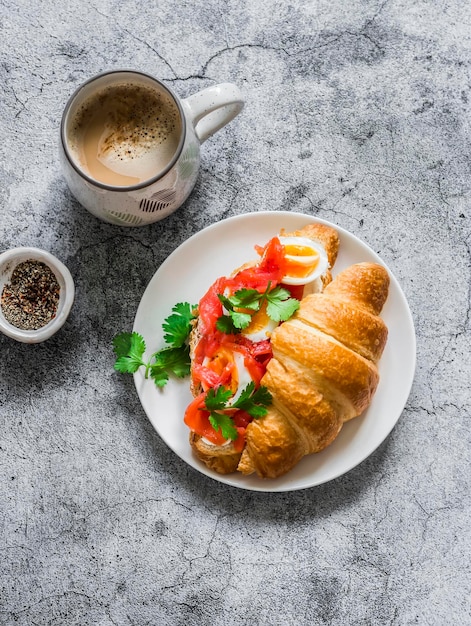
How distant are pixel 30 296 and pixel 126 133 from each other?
64 cm

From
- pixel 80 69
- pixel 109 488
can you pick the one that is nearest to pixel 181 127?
pixel 80 69

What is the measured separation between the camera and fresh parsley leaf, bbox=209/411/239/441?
6.59 ft

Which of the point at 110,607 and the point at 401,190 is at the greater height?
the point at 401,190

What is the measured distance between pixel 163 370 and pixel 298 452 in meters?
0.51

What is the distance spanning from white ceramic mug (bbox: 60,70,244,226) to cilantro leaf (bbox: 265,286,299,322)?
0.44 m

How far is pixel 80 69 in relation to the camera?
2.43 meters

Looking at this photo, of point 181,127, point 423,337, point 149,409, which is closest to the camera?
point 181,127

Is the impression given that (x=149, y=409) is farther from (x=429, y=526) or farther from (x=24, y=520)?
(x=429, y=526)

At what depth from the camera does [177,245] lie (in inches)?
94.3

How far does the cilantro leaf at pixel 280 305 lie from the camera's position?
2.01m

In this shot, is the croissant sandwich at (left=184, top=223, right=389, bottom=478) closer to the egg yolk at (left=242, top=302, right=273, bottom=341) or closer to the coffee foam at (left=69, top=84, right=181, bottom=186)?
the egg yolk at (left=242, top=302, right=273, bottom=341)

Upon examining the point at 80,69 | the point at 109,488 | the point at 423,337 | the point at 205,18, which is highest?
the point at 205,18

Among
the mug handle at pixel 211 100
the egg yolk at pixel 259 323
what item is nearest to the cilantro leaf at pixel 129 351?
the egg yolk at pixel 259 323

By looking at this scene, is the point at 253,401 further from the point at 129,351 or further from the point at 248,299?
the point at 129,351
